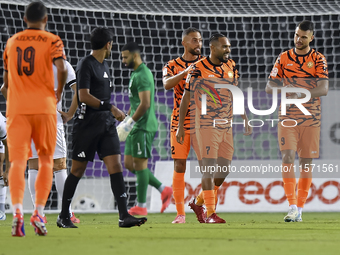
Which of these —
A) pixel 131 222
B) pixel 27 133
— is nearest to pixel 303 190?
pixel 131 222

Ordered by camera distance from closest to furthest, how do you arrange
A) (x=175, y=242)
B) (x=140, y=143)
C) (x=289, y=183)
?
(x=175, y=242) < (x=289, y=183) < (x=140, y=143)

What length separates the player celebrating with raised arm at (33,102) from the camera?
4.32m

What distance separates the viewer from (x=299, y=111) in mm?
6617

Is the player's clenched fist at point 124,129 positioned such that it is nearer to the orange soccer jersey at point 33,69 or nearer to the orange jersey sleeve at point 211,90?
the orange jersey sleeve at point 211,90

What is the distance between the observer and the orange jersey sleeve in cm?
602

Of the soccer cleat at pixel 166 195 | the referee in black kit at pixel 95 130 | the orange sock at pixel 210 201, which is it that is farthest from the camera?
the soccer cleat at pixel 166 195

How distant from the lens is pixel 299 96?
6.58 metres

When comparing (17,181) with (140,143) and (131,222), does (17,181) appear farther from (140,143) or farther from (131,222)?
(140,143)

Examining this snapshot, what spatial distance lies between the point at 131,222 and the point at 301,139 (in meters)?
2.49

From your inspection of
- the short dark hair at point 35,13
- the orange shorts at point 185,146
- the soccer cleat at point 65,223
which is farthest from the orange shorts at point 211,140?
the short dark hair at point 35,13

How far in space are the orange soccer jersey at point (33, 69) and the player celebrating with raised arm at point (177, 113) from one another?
199 centimetres

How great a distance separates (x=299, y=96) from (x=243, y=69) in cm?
768

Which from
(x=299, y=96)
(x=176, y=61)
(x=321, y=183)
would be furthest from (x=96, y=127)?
(x=321, y=183)

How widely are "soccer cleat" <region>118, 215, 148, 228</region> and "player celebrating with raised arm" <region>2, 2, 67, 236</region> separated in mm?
923
